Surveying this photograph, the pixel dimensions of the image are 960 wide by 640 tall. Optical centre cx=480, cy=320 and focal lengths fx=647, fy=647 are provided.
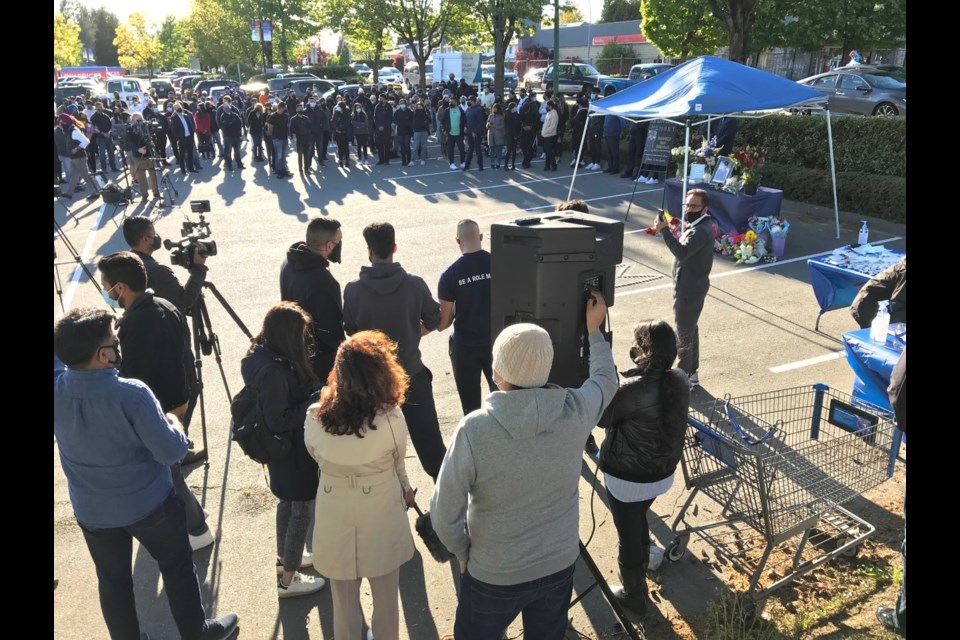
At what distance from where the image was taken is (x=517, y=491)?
95.1 inches

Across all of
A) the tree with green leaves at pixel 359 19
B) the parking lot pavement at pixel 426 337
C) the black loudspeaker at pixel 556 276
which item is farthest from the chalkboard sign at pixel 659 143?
the tree with green leaves at pixel 359 19

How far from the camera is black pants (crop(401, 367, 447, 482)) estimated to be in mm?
4312

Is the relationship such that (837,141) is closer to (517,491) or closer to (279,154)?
(279,154)

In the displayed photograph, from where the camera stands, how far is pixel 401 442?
290cm

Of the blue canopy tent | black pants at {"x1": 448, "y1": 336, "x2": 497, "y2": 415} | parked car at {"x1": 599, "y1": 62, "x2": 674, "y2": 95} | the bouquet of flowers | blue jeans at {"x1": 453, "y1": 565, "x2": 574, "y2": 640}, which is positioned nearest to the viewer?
blue jeans at {"x1": 453, "y1": 565, "x2": 574, "y2": 640}

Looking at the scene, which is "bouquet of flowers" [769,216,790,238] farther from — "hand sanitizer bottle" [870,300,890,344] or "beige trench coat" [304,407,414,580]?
"beige trench coat" [304,407,414,580]

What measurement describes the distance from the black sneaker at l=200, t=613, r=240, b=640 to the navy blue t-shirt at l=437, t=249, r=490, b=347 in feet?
7.25

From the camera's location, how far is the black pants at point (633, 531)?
341cm

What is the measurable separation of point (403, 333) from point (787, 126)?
1224 cm

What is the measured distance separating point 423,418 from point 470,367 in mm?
546

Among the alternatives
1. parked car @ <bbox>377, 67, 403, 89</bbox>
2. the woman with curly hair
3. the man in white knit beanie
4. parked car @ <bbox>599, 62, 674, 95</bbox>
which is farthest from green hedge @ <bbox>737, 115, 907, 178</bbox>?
parked car @ <bbox>377, 67, 403, 89</bbox>
